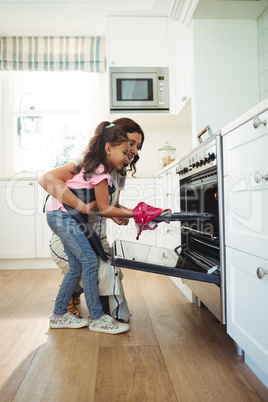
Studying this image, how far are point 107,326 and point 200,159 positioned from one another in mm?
851

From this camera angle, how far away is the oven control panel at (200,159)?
57.0 inches

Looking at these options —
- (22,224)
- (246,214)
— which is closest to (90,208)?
(246,214)

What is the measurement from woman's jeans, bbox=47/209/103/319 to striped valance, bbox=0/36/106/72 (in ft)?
8.04

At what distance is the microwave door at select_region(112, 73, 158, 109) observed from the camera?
10.8ft

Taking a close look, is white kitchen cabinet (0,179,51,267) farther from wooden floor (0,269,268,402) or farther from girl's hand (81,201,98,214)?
girl's hand (81,201,98,214)

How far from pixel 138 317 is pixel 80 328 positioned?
31cm

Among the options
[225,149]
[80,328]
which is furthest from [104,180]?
[80,328]

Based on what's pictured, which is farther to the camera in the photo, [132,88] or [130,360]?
[132,88]

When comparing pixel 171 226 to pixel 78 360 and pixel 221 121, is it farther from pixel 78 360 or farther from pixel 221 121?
pixel 78 360

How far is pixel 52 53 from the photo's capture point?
374 centimetres

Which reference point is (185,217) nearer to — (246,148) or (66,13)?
(246,148)

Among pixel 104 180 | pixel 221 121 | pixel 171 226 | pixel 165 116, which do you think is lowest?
pixel 171 226

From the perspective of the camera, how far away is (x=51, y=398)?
107 centimetres

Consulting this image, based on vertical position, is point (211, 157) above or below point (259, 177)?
above
